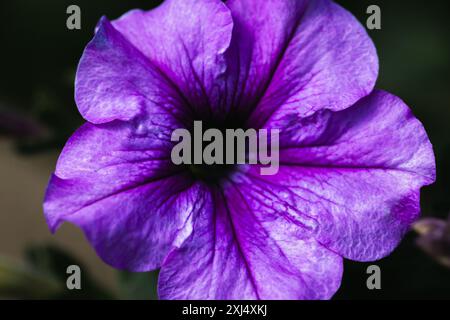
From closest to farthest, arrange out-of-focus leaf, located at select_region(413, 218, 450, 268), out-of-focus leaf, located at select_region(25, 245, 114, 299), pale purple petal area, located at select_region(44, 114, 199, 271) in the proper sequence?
pale purple petal area, located at select_region(44, 114, 199, 271)
out-of-focus leaf, located at select_region(413, 218, 450, 268)
out-of-focus leaf, located at select_region(25, 245, 114, 299)

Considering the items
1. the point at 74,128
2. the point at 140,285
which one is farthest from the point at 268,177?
the point at 74,128

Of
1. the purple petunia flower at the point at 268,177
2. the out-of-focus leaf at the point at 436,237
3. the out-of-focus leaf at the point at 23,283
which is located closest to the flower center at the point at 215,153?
the purple petunia flower at the point at 268,177

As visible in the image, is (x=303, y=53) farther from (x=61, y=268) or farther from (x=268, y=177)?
(x=61, y=268)

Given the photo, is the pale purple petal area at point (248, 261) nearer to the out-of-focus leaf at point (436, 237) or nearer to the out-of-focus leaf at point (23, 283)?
the out-of-focus leaf at point (436, 237)

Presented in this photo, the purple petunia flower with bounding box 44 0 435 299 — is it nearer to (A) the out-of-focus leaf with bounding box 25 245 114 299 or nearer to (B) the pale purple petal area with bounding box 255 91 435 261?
(B) the pale purple petal area with bounding box 255 91 435 261

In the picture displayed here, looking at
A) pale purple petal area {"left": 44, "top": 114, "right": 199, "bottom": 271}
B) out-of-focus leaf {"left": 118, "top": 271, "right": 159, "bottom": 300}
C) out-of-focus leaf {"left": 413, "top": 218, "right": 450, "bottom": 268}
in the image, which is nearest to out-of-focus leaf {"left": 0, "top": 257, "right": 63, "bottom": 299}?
out-of-focus leaf {"left": 118, "top": 271, "right": 159, "bottom": 300}

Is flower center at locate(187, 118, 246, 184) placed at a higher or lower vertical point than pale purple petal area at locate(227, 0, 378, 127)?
lower
